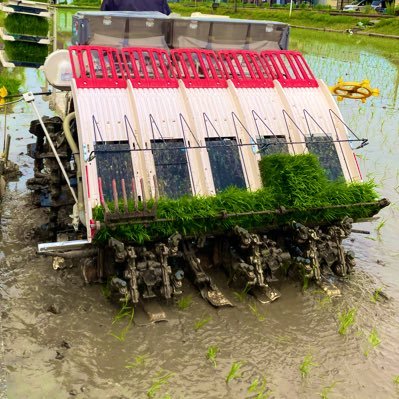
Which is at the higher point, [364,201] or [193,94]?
[193,94]

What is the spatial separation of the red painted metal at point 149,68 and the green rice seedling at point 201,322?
2.47 m

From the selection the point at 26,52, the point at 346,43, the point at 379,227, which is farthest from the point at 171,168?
the point at 346,43

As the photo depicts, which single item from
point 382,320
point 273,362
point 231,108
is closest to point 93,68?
point 231,108

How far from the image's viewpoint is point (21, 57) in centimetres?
811

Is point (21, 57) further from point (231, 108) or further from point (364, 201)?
point (364, 201)

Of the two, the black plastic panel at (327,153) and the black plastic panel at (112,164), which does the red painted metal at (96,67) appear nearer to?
the black plastic panel at (112,164)

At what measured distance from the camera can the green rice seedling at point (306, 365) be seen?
441 centimetres

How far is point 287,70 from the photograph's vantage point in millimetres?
6738

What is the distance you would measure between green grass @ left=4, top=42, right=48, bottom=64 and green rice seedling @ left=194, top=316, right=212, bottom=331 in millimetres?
4837

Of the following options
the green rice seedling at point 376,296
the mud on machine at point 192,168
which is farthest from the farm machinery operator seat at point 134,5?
the green rice seedling at point 376,296

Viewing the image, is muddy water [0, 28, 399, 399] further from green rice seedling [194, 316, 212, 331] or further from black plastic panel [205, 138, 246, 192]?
black plastic panel [205, 138, 246, 192]

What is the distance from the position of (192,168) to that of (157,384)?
2.19 m

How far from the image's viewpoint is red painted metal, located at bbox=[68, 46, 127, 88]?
575 cm

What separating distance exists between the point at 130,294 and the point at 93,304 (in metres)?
0.54
